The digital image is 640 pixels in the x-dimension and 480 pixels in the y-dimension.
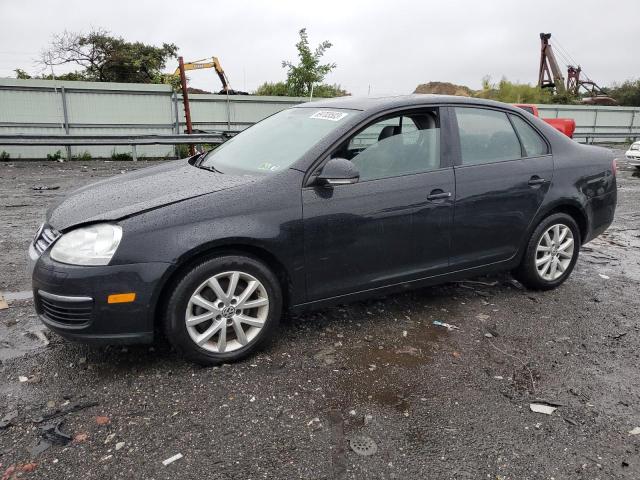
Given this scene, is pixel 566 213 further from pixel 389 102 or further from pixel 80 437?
pixel 80 437

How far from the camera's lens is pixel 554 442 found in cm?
259

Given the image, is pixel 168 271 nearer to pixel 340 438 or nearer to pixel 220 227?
pixel 220 227

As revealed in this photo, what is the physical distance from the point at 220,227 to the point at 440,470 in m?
Result: 1.73

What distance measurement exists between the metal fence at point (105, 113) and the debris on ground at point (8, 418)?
40.8 ft

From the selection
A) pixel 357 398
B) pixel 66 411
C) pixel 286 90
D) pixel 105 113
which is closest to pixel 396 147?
pixel 357 398

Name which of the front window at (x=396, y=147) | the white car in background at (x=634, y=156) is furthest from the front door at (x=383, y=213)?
the white car in background at (x=634, y=156)

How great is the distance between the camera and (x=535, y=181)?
167 inches

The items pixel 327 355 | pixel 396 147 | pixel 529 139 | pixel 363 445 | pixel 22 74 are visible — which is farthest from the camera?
pixel 22 74

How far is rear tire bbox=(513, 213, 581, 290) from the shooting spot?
14.5ft

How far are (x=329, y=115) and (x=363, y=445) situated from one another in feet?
7.66

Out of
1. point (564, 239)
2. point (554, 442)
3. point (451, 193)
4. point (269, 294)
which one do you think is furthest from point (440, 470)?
point (564, 239)

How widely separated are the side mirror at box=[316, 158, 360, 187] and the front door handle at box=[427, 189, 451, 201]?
692mm

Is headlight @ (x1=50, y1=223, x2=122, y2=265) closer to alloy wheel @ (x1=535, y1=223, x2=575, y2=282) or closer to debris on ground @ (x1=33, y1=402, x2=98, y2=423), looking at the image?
debris on ground @ (x1=33, y1=402, x2=98, y2=423)

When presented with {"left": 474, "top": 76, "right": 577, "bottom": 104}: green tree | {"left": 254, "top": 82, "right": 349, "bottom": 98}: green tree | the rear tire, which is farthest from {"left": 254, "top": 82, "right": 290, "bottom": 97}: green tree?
the rear tire
